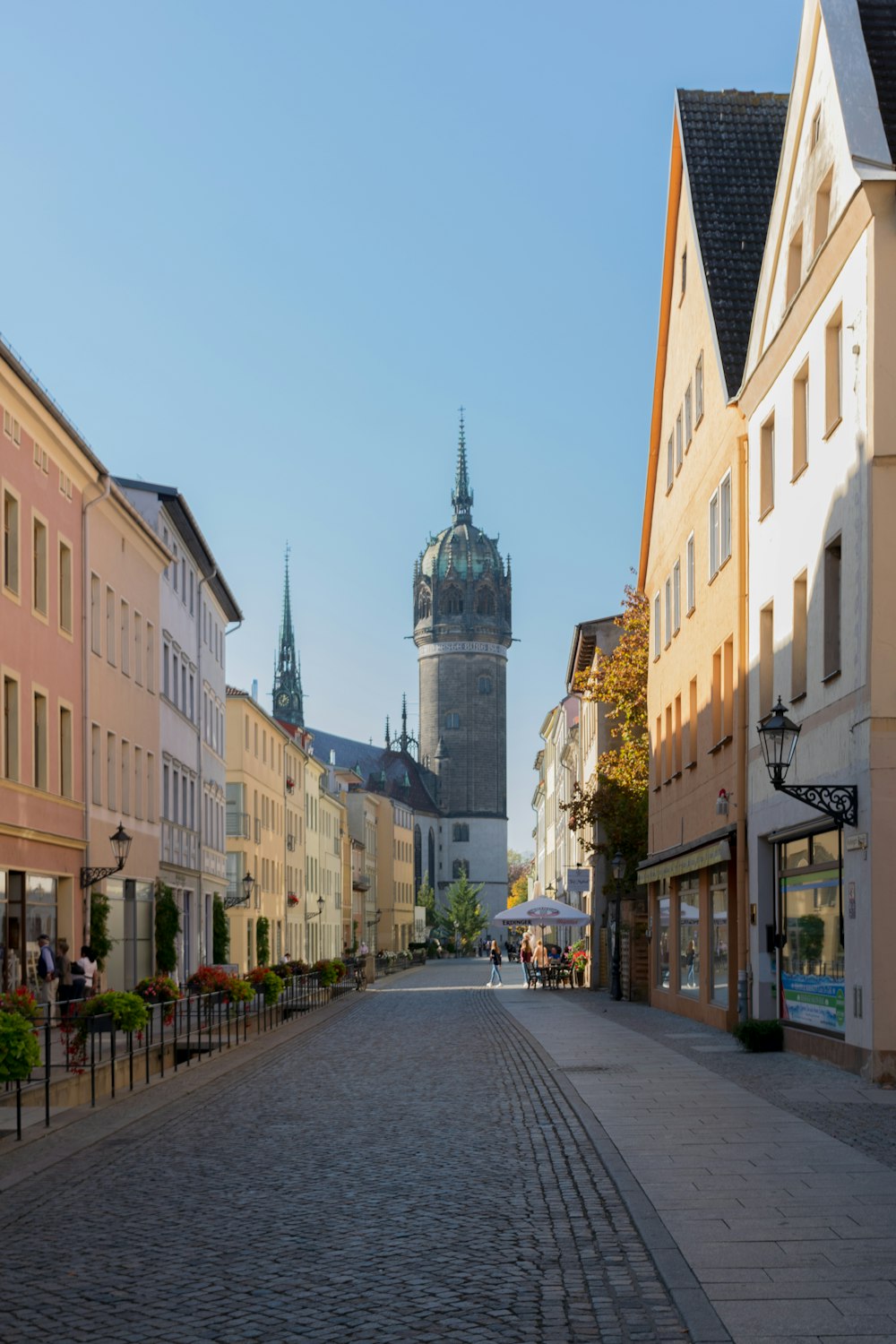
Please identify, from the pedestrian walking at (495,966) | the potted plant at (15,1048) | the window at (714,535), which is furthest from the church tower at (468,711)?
the potted plant at (15,1048)

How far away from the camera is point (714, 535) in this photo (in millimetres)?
28844

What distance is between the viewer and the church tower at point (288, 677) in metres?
191

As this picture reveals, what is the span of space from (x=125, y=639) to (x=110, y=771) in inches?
142

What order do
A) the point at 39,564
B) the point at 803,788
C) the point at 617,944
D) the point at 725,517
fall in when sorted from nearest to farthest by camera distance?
the point at 803,788 < the point at 725,517 < the point at 39,564 < the point at 617,944

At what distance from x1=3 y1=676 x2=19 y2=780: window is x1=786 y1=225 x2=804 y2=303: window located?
Result: 13.7 meters

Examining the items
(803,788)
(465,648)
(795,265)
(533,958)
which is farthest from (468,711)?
(803,788)

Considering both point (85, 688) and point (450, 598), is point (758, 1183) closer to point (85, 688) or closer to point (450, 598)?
point (85, 688)

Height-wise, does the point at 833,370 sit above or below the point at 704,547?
above

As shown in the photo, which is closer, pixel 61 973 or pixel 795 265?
pixel 795 265

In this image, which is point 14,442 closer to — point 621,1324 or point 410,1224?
point 410,1224

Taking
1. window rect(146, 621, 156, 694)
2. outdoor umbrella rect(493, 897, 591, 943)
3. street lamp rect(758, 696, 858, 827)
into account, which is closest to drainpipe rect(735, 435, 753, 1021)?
street lamp rect(758, 696, 858, 827)

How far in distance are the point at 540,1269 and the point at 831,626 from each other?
1290 cm

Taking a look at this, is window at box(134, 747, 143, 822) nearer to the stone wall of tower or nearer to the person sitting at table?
the person sitting at table

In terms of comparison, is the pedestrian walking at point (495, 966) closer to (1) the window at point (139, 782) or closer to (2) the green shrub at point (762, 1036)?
(1) the window at point (139, 782)
